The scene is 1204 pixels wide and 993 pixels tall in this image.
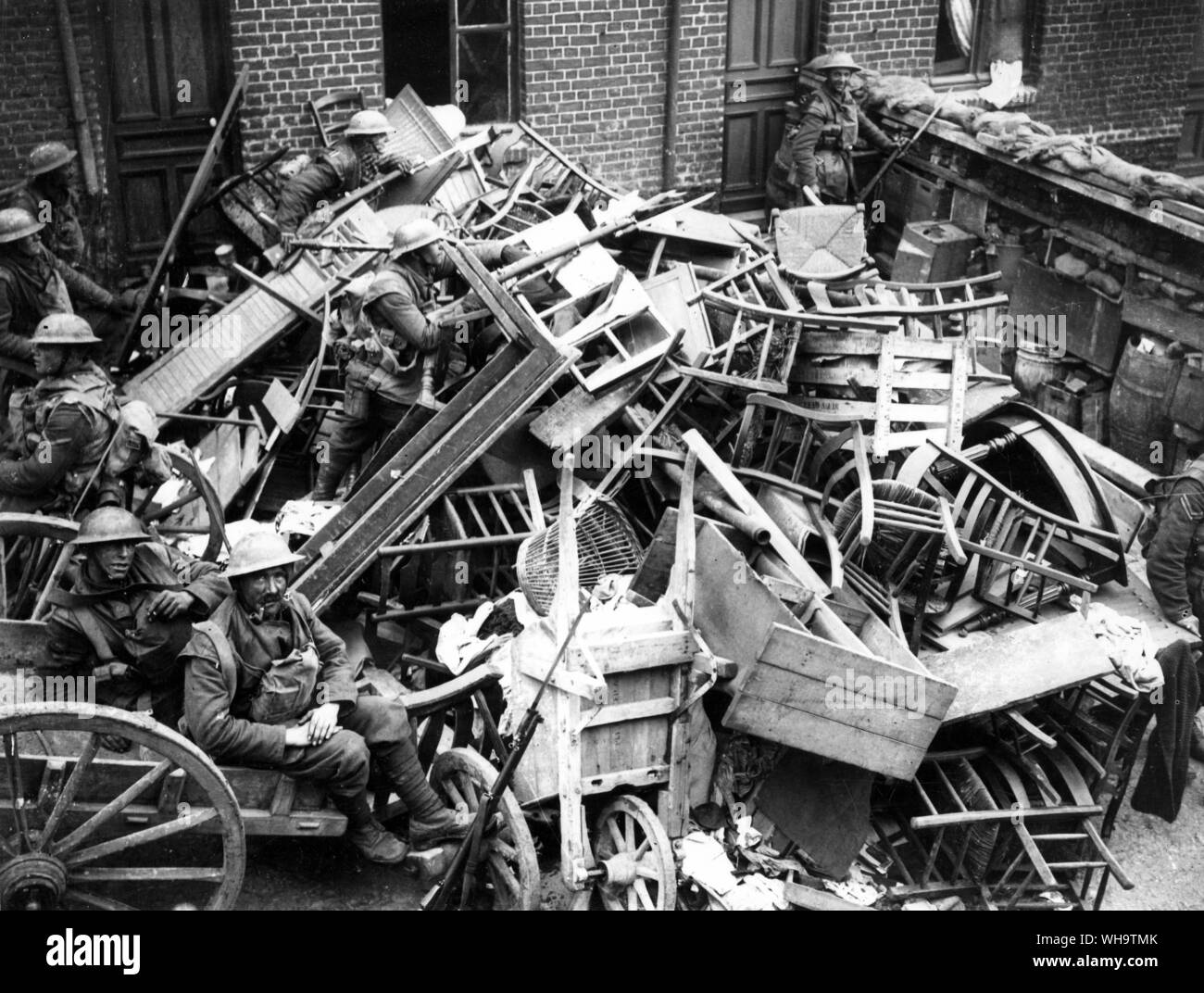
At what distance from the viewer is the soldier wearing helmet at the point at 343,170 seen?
34.8ft

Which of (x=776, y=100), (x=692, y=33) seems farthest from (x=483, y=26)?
(x=776, y=100)

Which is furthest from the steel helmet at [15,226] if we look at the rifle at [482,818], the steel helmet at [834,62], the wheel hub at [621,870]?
the steel helmet at [834,62]

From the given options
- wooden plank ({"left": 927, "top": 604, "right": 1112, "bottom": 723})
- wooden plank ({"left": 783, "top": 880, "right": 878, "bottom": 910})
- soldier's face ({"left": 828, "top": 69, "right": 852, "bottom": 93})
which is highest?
soldier's face ({"left": 828, "top": 69, "right": 852, "bottom": 93})

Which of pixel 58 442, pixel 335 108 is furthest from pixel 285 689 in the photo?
pixel 335 108

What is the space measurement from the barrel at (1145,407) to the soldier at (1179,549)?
2313mm

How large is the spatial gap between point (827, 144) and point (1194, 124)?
18.1ft

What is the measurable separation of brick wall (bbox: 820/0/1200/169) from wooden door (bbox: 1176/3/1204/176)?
279 mm

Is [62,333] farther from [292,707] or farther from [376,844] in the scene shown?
[376,844]

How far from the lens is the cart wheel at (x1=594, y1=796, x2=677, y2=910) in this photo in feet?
20.5

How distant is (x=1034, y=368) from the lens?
38.3 feet

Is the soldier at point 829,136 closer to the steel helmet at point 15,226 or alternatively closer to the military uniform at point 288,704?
the steel helmet at point 15,226

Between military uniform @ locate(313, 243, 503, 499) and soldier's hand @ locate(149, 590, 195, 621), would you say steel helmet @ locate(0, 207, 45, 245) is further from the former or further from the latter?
soldier's hand @ locate(149, 590, 195, 621)

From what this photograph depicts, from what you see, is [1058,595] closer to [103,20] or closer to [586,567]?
[586,567]

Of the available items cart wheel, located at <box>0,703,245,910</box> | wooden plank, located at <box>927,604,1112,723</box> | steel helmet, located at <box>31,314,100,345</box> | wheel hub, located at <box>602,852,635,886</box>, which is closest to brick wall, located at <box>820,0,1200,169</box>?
wooden plank, located at <box>927,604,1112,723</box>
